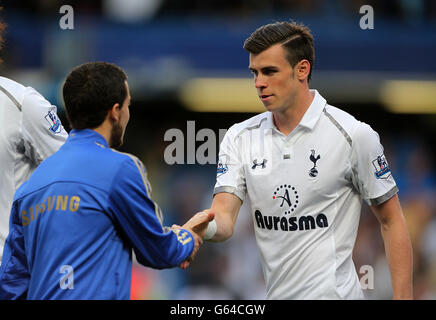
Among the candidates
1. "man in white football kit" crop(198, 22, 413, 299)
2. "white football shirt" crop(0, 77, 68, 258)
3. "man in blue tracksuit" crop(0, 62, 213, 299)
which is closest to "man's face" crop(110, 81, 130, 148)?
"man in blue tracksuit" crop(0, 62, 213, 299)

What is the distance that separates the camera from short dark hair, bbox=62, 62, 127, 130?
11.8 ft

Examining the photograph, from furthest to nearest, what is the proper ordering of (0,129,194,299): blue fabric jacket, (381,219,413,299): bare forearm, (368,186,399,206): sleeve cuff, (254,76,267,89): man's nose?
(254,76,267,89): man's nose < (368,186,399,206): sleeve cuff < (381,219,413,299): bare forearm < (0,129,194,299): blue fabric jacket

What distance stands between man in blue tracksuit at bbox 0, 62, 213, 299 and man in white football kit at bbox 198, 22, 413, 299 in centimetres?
93

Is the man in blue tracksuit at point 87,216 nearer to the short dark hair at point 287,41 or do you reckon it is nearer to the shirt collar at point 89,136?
the shirt collar at point 89,136

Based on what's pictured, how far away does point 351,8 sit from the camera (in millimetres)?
13164

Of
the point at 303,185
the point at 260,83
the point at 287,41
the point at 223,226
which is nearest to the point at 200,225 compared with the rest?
the point at 223,226

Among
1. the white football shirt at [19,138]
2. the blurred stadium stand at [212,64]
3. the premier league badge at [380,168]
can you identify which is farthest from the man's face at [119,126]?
the blurred stadium stand at [212,64]

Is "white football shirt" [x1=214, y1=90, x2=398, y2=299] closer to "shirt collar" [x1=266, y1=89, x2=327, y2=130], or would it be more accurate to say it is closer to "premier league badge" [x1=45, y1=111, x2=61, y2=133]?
"shirt collar" [x1=266, y1=89, x2=327, y2=130]

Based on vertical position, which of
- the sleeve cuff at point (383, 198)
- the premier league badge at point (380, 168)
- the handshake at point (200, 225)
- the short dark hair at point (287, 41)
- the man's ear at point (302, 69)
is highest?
the short dark hair at point (287, 41)

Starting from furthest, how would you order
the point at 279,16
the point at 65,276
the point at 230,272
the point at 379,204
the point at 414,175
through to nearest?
1. the point at 279,16
2. the point at 414,175
3. the point at 230,272
4. the point at 379,204
5. the point at 65,276

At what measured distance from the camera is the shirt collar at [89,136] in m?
3.63

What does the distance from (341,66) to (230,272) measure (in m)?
4.05

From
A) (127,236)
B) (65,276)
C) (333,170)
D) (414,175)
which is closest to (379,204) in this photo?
(333,170)

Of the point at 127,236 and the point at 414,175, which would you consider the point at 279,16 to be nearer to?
the point at 414,175
